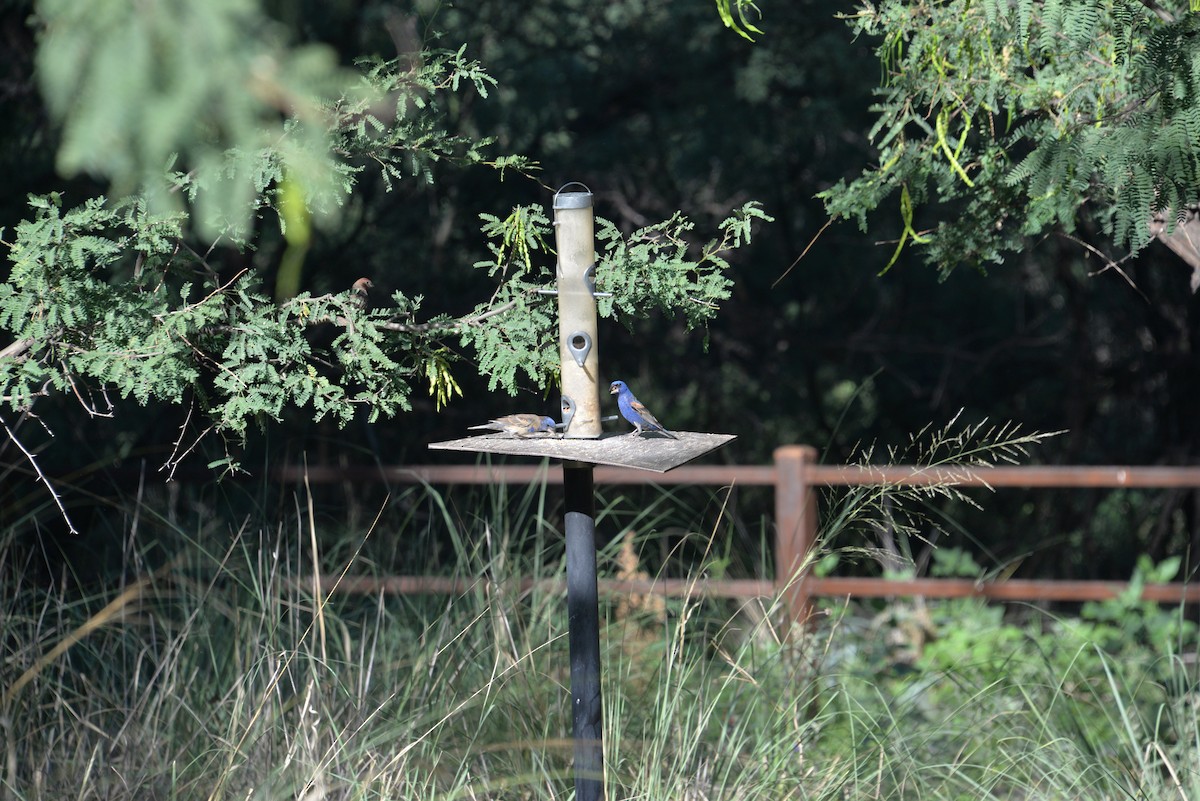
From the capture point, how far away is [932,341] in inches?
289

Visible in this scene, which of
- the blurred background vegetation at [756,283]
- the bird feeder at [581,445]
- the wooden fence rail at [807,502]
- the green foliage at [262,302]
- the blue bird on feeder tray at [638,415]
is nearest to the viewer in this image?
the green foliage at [262,302]

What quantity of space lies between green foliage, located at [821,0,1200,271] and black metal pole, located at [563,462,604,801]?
1.11m

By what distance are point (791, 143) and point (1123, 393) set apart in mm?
2210

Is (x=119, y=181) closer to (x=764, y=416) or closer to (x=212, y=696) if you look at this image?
(x=212, y=696)

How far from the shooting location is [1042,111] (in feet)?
9.84

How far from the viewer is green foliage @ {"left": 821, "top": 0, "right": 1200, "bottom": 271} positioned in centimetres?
246

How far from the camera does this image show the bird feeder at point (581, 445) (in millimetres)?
2332

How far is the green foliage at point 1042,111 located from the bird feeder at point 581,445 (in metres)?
0.91

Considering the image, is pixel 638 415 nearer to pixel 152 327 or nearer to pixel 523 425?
pixel 523 425

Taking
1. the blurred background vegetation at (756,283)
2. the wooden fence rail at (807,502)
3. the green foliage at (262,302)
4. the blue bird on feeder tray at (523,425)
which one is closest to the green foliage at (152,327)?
the green foliage at (262,302)

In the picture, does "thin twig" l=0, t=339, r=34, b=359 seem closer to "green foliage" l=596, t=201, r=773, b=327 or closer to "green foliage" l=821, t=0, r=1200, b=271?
"green foliage" l=596, t=201, r=773, b=327

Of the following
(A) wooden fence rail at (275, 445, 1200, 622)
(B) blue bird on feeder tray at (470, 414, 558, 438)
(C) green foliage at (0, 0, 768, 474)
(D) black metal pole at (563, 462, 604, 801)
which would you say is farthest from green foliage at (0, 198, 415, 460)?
(A) wooden fence rail at (275, 445, 1200, 622)

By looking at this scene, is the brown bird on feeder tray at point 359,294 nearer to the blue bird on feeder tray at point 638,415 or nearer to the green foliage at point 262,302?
the green foliage at point 262,302

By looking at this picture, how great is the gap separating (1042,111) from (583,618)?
64.8 inches
